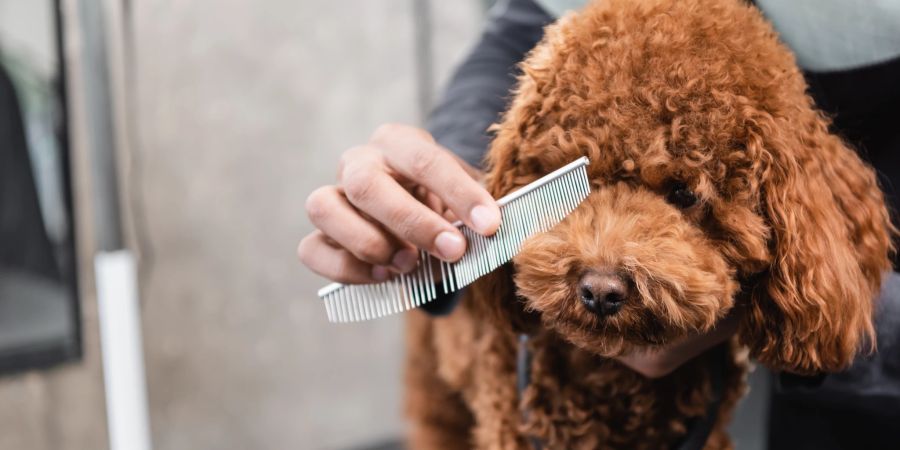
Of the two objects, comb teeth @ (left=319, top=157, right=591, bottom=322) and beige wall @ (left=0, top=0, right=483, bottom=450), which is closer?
comb teeth @ (left=319, top=157, right=591, bottom=322)

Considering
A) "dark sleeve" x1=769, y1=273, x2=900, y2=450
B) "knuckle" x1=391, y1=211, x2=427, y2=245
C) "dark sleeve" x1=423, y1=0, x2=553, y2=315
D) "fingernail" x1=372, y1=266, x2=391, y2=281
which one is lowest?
"dark sleeve" x1=769, y1=273, x2=900, y2=450

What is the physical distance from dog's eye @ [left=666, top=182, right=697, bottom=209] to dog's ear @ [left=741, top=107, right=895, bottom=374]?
6 cm

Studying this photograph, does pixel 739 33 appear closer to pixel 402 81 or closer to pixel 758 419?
pixel 758 419

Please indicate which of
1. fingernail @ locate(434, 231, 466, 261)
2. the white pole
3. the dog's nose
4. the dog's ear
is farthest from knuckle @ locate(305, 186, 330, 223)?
the white pole

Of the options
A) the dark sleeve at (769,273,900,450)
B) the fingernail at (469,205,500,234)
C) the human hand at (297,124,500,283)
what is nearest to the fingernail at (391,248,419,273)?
the human hand at (297,124,500,283)

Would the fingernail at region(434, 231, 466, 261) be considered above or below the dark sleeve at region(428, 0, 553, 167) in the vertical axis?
below

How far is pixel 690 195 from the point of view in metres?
0.62

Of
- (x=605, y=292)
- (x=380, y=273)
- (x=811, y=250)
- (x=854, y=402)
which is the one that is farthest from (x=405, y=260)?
(x=854, y=402)

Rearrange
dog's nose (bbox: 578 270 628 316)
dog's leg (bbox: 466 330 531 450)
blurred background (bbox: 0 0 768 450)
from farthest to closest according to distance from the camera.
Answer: blurred background (bbox: 0 0 768 450) → dog's leg (bbox: 466 330 531 450) → dog's nose (bbox: 578 270 628 316)

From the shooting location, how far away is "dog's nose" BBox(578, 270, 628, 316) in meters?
0.56

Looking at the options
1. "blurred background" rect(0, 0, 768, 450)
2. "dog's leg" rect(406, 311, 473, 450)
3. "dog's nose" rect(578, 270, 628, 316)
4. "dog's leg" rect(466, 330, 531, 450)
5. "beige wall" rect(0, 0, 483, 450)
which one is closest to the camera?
"dog's nose" rect(578, 270, 628, 316)

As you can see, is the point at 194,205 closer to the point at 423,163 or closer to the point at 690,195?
the point at 423,163

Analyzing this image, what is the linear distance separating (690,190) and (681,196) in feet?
0.04

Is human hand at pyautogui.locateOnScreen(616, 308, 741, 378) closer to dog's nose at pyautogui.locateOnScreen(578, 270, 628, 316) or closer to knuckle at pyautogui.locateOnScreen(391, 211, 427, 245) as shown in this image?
dog's nose at pyautogui.locateOnScreen(578, 270, 628, 316)
